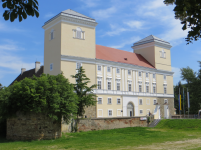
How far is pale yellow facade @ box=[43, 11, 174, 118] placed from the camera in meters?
37.3

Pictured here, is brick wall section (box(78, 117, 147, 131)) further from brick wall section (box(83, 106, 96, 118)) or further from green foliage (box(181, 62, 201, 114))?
green foliage (box(181, 62, 201, 114))

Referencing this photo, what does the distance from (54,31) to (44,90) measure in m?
20.0

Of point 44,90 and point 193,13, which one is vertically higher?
point 193,13

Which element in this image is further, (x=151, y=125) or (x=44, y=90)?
(x=151, y=125)

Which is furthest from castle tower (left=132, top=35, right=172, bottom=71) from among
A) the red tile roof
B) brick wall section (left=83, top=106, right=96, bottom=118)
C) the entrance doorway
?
brick wall section (left=83, top=106, right=96, bottom=118)

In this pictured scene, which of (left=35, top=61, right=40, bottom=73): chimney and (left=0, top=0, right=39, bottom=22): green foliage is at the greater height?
(left=35, top=61, right=40, bottom=73): chimney

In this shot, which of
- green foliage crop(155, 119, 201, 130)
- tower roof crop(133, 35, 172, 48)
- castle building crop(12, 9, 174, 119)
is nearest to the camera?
green foliage crop(155, 119, 201, 130)

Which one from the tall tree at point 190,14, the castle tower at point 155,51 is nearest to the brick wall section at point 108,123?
the castle tower at point 155,51

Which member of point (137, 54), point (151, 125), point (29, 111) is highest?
point (137, 54)

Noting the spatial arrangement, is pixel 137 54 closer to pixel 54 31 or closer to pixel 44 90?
pixel 54 31

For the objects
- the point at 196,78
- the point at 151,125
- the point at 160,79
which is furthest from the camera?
the point at 196,78

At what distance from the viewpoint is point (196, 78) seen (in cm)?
5697

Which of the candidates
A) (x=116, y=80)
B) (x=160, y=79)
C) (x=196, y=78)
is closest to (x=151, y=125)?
(x=116, y=80)

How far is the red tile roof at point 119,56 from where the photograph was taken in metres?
44.1
